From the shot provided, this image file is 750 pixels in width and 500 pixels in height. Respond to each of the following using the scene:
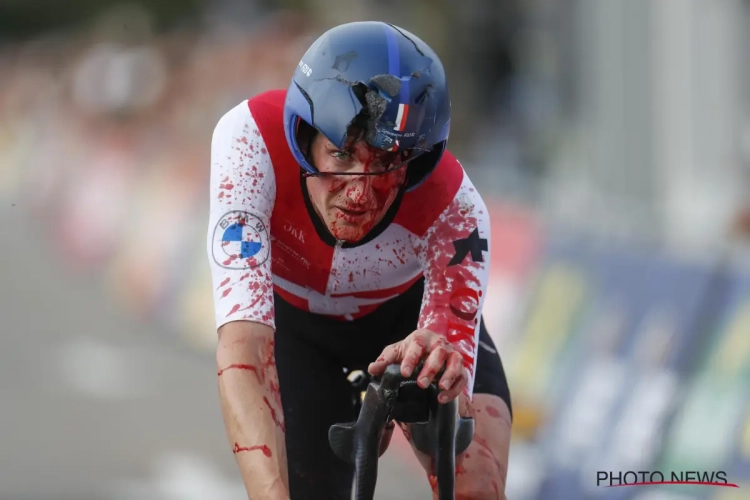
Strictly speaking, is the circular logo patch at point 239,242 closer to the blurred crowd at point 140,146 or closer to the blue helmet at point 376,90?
the blue helmet at point 376,90

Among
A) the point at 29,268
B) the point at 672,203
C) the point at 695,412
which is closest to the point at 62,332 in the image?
the point at 29,268

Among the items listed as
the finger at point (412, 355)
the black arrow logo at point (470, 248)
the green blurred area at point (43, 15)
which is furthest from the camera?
the green blurred area at point (43, 15)

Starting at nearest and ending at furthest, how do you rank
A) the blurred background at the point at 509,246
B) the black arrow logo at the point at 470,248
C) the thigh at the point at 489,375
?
the black arrow logo at the point at 470,248 < the thigh at the point at 489,375 < the blurred background at the point at 509,246

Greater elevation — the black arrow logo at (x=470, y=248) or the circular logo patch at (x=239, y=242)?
the circular logo patch at (x=239, y=242)

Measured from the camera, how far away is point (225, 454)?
10.7 m

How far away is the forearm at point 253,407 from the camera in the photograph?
157 inches

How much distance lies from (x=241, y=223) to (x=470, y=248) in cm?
78

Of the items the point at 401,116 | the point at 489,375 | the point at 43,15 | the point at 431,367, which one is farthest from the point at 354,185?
the point at 43,15

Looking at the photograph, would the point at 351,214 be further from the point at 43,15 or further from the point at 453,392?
the point at 43,15

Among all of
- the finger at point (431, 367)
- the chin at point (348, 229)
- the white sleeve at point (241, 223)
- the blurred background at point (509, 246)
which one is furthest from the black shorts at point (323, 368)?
the blurred background at point (509, 246)

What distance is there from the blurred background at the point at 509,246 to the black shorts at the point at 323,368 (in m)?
2.40

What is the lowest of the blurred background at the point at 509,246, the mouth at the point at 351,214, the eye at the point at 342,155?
the blurred background at the point at 509,246

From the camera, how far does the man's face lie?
4148 millimetres

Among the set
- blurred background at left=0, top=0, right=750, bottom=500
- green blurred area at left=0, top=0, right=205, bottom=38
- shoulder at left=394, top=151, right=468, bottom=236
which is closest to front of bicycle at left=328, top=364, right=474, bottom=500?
shoulder at left=394, top=151, right=468, bottom=236
